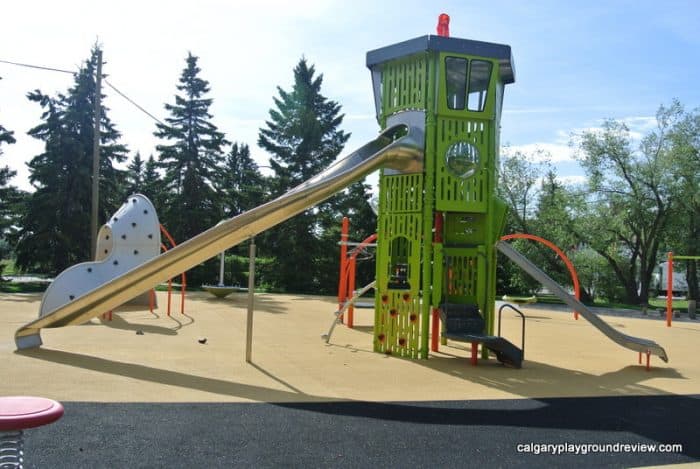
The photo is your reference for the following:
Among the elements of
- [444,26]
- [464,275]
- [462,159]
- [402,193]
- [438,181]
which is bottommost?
[464,275]

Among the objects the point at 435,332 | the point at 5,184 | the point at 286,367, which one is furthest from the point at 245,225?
the point at 5,184

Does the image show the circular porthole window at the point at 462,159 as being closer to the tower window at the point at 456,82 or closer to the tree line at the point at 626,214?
the tower window at the point at 456,82

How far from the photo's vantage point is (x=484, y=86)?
9469mm

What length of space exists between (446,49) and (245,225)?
13.3 feet

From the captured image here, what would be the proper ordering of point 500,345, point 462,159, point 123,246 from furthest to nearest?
point 123,246, point 462,159, point 500,345

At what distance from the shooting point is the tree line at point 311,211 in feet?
88.3

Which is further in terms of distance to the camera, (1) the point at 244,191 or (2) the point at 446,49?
(1) the point at 244,191

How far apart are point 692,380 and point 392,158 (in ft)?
17.2

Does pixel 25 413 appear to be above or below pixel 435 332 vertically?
above

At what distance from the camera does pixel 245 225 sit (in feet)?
26.9

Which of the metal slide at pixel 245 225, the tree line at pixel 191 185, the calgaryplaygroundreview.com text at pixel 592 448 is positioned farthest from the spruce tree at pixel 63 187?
the calgaryplaygroundreview.com text at pixel 592 448

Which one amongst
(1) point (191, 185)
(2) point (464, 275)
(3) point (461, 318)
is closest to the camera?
(3) point (461, 318)

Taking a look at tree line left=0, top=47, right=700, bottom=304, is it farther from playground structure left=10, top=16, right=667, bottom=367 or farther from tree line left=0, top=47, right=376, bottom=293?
playground structure left=10, top=16, right=667, bottom=367

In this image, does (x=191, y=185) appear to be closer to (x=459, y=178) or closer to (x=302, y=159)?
(x=302, y=159)
